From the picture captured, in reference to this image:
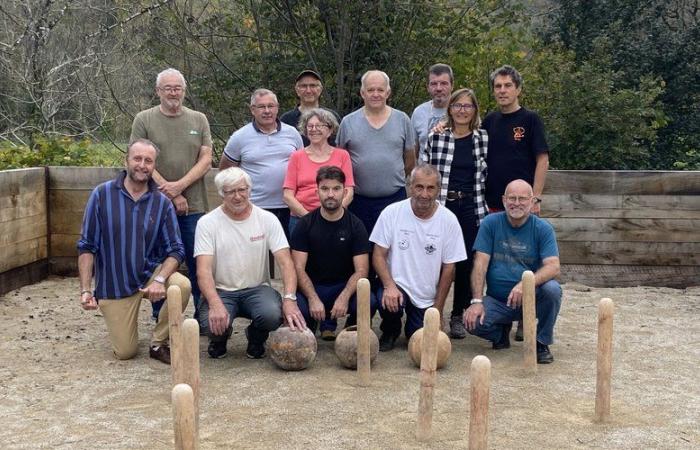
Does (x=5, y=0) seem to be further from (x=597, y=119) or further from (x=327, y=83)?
(x=597, y=119)

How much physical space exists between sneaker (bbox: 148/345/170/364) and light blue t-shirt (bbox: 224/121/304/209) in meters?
1.29

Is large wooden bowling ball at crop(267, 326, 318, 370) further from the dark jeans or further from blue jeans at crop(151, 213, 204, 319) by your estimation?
the dark jeans

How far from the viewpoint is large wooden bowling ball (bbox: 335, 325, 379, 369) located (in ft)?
18.6

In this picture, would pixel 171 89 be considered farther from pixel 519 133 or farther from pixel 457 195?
pixel 519 133

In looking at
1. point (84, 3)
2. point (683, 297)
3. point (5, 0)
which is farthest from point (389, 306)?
point (5, 0)

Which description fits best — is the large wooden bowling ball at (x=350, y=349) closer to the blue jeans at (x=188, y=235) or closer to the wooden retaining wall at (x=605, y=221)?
the blue jeans at (x=188, y=235)

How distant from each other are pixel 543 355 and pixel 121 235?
9.35 ft

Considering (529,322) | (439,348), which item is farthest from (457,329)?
(529,322)

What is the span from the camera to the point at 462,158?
631cm

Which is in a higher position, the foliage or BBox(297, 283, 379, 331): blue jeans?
the foliage

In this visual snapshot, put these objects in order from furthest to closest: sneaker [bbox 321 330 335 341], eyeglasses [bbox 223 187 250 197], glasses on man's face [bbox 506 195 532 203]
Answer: sneaker [bbox 321 330 335 341]
glasses on man's face [bbox 506 195 532 203]
eyeglasses [bbox 223 187 250 197]

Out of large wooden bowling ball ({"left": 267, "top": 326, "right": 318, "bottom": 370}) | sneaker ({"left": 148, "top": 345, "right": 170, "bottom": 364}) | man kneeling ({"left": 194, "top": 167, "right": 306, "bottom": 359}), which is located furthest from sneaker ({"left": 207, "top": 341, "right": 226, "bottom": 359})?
large wooden bowling ball ({"left": 267, "top": 326, "right": 318, "bottom": 370})

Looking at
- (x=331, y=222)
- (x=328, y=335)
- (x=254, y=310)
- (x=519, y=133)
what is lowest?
(x=328, y=335)

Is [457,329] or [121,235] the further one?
[457,329]
